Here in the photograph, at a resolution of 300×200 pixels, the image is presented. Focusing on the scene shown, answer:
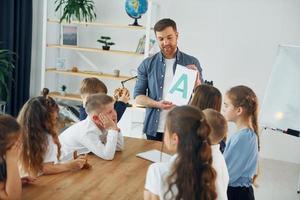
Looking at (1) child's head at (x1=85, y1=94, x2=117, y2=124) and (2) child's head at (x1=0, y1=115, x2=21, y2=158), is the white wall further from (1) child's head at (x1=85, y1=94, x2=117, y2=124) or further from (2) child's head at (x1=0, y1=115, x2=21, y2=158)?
(2) child's head at (x1=0, y1=115, x2=21, y2=158)

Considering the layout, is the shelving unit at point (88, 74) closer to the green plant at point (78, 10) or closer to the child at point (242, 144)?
the green plant at point (78, 10)

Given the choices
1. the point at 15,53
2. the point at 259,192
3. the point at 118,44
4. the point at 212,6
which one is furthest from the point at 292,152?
the point at 15,53

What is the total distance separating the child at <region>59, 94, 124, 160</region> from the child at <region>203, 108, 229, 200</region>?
577 millimetres

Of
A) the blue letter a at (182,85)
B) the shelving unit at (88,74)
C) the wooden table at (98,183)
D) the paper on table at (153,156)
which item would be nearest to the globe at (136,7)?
the shelving unit at (88,74)

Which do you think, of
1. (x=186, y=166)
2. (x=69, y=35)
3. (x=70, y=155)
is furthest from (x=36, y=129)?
(x=69, y=35)

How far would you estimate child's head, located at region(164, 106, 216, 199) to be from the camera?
1.19m

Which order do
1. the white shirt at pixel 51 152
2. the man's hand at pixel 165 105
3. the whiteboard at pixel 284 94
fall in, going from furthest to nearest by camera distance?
the whiteboard at pixel 284 94 → the man's hand at pixel 165 105 → the white shirt at pixel 51 152

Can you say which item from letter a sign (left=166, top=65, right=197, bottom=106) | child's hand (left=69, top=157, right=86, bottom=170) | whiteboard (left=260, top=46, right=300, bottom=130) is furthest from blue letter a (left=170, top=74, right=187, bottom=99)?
whiteboard (left=260, top=46, right=300, bottom=130)

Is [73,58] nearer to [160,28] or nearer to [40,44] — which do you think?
[40,44]

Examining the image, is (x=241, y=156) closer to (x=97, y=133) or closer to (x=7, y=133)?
(x=97, y=133)

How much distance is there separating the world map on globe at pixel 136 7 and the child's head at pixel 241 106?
2.51 metres

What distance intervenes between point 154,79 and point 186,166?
137cm

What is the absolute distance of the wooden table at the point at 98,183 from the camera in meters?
1.42

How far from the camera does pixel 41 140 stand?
1.61m
